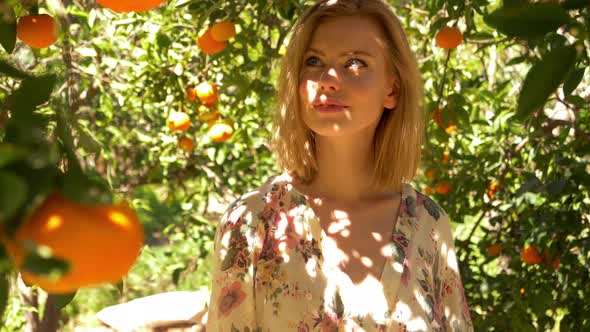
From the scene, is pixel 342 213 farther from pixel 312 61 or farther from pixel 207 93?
pixel 207 93

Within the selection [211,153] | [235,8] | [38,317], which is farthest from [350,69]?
[38,317]

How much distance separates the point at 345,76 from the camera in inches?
69.7

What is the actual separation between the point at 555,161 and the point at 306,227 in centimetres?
123

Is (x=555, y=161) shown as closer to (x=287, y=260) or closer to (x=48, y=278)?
(x=287, y=260)

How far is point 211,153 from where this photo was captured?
3736mm

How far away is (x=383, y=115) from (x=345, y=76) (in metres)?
0.27

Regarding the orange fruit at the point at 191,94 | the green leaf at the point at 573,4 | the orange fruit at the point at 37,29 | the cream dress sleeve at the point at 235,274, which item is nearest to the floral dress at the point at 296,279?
the cream dress sleeve at the point at 235,274

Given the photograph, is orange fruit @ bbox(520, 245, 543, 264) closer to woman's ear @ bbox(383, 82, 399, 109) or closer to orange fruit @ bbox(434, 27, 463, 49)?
orange fruit @ bbox(434, 27, 463, 49)

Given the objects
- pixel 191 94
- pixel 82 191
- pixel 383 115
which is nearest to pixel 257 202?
pixel 383 115

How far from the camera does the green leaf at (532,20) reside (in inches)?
33.8

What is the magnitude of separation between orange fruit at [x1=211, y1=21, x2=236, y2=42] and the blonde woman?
47 centimetres

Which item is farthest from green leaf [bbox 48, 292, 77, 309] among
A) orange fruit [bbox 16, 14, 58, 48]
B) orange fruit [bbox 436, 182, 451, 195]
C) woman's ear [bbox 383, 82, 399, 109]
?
orange fruit [bbox 436, 182, 451, 195]

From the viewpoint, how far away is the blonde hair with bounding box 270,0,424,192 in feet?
6.16

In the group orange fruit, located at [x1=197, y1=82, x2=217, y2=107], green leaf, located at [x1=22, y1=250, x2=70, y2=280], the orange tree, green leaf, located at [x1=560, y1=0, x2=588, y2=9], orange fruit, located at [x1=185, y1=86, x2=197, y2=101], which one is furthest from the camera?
orange fruit, located at [x1=185, y1=86, x2=197, y2=101]
